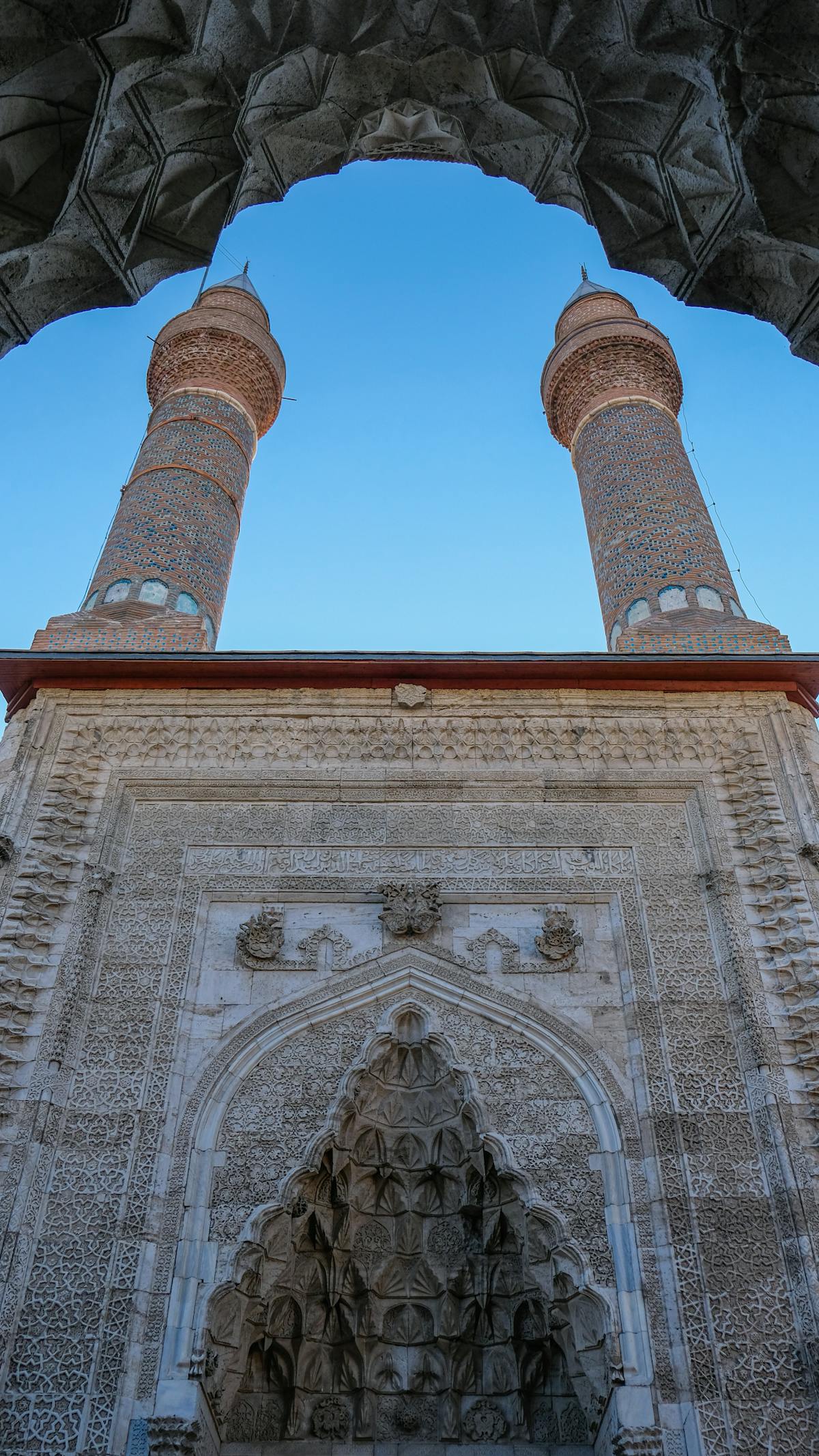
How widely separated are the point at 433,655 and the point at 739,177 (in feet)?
10.2

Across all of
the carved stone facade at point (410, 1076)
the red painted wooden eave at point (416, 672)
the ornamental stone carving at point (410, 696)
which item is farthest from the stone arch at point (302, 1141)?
the red painted wooden eave at point (416, 672)

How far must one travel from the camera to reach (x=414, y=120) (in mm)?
4062

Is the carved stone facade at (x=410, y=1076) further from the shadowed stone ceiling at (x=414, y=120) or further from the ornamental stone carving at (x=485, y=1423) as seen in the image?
the shadowed stone ceiling at (x=414, y=120)

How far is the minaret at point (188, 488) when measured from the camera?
284 inches

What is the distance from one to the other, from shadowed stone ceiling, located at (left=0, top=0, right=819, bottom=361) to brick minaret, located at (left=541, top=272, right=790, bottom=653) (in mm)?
3284

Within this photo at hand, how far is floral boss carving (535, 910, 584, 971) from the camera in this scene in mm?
5047

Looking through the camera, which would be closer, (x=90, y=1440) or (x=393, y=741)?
(x=90, y=1440)

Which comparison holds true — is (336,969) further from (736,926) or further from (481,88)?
(481,88)

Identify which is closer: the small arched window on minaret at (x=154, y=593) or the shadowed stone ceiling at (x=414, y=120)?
the shadowed stone ceiling at (x=414, y=120)

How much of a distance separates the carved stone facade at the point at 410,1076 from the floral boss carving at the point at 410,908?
23mm

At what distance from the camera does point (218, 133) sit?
360cm

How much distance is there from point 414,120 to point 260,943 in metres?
3.16

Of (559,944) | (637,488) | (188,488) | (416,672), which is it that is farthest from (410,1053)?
(188,488)

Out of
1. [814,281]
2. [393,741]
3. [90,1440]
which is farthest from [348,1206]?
[814,281]
